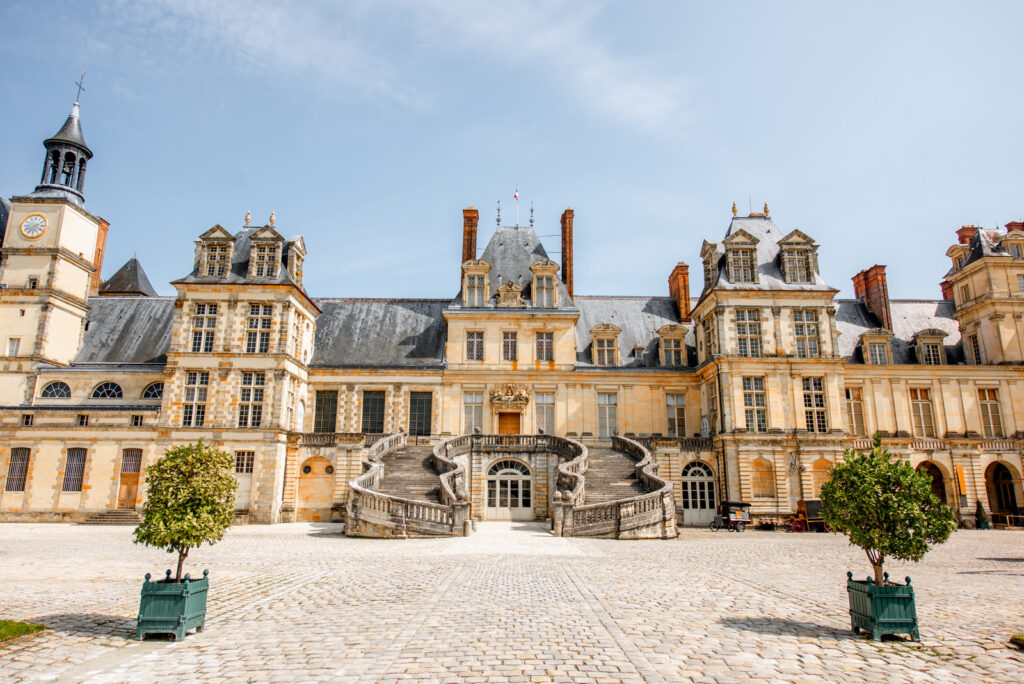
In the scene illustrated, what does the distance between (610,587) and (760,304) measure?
24035mm

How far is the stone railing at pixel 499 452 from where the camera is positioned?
24281mm

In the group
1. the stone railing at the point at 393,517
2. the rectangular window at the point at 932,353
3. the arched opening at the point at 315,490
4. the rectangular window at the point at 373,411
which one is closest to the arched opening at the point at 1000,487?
the rectangular window at the point at 932,353

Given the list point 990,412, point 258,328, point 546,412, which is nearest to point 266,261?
point 258,328

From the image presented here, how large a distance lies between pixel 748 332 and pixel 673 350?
4476 mm

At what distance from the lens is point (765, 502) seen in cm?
3084

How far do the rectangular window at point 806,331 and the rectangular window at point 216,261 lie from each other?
28.4 meters

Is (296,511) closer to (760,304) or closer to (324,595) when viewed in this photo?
(324,595)

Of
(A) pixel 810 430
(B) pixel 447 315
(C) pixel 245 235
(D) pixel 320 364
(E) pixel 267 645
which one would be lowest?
(E) pixel 267 645

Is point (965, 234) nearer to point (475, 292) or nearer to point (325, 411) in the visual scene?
point (475, 292)

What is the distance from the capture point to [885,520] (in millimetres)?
9195

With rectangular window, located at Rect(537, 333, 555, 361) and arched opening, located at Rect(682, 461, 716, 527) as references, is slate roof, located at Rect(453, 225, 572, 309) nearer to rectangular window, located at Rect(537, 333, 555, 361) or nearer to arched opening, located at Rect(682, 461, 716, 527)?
rectangular window, located at Rect(537, 333, 555, 361)

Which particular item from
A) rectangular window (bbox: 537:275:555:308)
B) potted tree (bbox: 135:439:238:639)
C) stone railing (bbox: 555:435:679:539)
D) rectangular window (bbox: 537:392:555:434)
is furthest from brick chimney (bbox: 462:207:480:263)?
potted tree (bbox: 135:439:238:639)

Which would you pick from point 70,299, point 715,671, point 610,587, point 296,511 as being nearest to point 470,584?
point 610,587

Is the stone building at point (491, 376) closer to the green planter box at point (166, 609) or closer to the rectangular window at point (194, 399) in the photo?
the rectangular window at point (194, 399)
